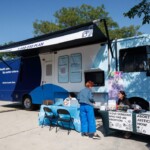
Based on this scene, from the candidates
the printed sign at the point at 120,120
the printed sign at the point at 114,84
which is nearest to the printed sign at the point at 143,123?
the printed sign at the point at 120,120

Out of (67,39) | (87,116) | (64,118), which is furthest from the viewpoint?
(67,39)

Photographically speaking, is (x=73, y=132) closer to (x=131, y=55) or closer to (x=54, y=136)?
(x=54, y=136)

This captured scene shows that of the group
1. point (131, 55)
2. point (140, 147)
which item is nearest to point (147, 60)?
point (131, 55)

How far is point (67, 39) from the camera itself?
9.70 meters

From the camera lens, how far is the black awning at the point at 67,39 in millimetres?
9141

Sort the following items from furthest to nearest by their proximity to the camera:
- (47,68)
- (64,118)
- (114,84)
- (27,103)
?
1. (27,103)
2. (47,68)
3. (114,84)
4. (64,118)

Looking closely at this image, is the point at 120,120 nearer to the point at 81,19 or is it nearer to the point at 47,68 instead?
the point at 47,68

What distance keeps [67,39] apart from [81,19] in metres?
21.4

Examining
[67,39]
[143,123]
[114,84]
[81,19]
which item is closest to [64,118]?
[114,84]

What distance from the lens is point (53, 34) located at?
1043cm

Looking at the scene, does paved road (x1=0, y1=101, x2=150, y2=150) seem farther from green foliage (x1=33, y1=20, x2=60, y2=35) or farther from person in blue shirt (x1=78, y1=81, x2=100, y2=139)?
green foliage (x1=33, y1=20, x2=60, y2=35)

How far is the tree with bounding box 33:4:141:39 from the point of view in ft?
99.6

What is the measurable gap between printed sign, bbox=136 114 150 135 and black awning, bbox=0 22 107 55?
11.2 feet

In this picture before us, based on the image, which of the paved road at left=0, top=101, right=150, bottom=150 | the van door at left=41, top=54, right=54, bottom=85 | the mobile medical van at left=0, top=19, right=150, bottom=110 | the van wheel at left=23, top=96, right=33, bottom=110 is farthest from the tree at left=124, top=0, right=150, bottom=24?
the van wheel at left=23, top=96, right=33, bottom=110
